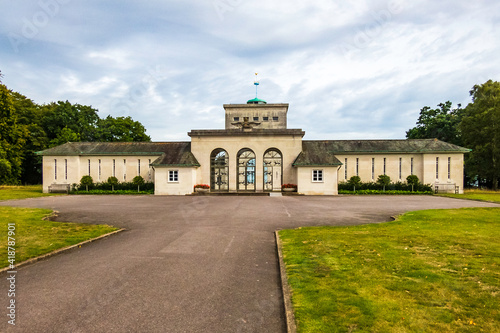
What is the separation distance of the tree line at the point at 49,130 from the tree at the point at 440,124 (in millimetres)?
52113

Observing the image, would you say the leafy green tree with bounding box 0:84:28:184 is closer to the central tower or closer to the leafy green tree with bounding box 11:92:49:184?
the leafy green tree with bounding box 11:92:49:184

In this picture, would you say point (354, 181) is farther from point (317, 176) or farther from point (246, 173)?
point (246, 173)

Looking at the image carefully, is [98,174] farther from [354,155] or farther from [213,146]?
[354,155]

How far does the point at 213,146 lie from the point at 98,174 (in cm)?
1424

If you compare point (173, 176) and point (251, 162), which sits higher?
point (251, 162)

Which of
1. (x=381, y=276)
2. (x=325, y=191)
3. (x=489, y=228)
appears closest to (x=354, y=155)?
(x=325, y=191)

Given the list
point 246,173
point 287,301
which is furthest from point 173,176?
point 287,301

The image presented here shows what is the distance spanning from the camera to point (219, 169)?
99.2 feet

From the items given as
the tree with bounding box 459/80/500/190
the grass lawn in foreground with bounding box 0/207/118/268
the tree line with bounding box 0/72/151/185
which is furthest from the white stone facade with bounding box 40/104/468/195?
the grass lawn in foreground with bounding box 0/207/118/268

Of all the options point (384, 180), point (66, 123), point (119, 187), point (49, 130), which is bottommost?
point (119, 187)

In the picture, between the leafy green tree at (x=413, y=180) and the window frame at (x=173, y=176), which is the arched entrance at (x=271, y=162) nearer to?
the window frame at (x=173, y=176)

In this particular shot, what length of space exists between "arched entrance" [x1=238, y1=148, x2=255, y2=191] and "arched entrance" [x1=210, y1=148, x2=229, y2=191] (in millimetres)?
1587

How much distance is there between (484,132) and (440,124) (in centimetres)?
939

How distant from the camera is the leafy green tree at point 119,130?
5044cm
